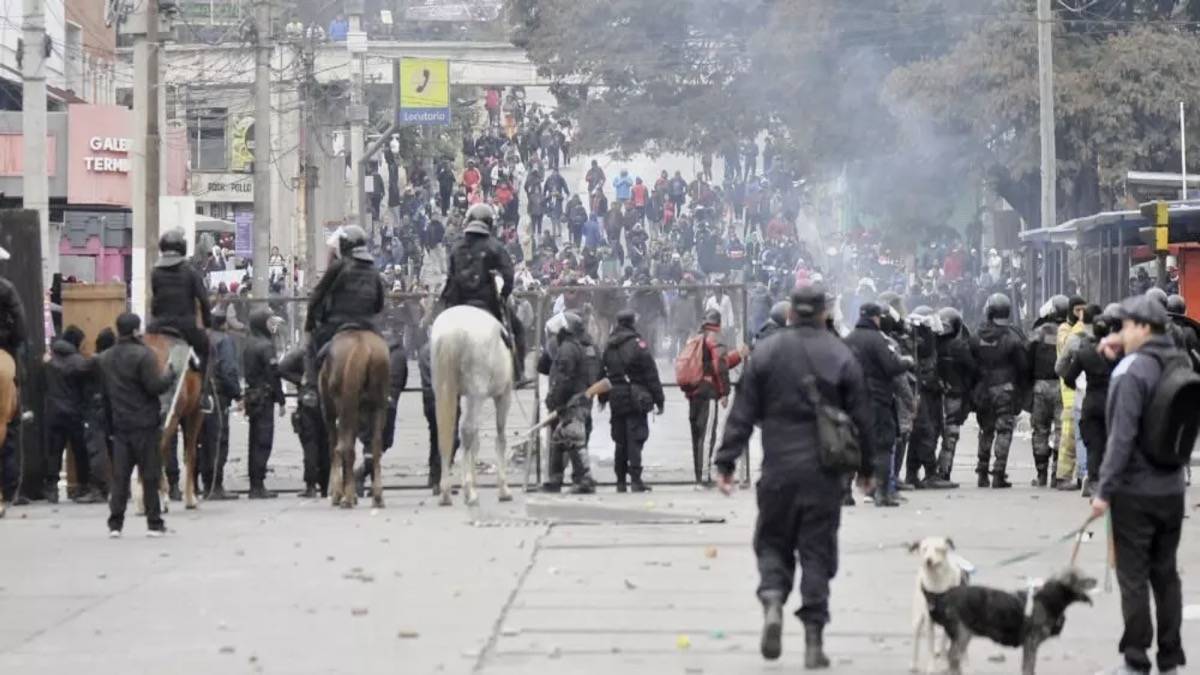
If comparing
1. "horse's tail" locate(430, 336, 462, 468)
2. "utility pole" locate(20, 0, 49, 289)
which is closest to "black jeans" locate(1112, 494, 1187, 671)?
"horse's tail" locate(430, 336, 462, 468)

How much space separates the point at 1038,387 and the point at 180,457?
8679 mm

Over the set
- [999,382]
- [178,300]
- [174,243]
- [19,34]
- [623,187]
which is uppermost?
[19,34]

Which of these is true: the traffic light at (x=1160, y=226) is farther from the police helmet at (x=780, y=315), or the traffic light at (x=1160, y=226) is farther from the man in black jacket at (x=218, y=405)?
the man in black jacket at (x=218, y=405)

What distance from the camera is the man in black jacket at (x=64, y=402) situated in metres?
21.8

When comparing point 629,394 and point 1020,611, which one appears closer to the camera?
point 1020,611

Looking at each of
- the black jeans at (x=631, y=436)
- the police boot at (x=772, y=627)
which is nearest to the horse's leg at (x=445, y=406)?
the black jeans at (x=631, y=436)

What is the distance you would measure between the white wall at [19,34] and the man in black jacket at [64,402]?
20113mm

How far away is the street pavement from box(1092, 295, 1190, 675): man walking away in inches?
23.7

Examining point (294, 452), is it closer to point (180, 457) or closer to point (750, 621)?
point (180, 457)

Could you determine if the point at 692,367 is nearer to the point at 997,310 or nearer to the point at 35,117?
the point at 997,310

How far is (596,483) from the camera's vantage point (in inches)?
945

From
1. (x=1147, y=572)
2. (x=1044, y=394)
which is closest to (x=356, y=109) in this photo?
(x=1044, y=394)

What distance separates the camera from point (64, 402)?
71.9 ft

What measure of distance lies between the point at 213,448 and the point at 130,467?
14.2ft
